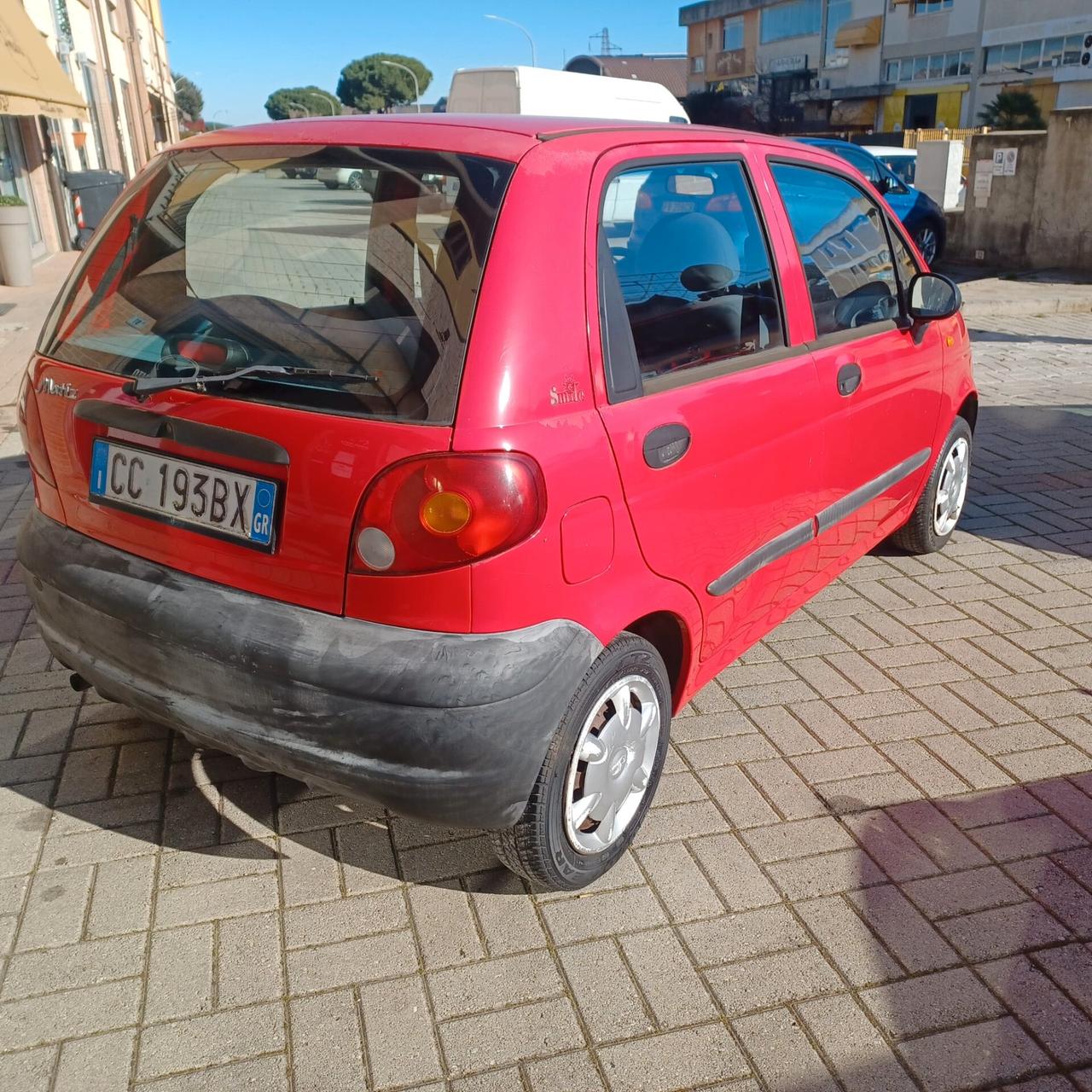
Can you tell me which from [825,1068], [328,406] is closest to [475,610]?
[328,406]

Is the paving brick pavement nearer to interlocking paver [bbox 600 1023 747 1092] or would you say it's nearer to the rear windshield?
interlocking paver [bbox 600 1023 747 1092]

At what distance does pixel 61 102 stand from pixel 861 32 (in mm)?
49447

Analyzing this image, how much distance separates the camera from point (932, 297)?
392cm

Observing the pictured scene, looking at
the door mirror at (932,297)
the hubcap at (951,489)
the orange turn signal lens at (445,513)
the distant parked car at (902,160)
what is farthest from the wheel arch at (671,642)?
the distant parked car at (902,160)

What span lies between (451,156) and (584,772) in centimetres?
147

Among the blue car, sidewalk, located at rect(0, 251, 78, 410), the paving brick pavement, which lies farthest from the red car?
the blue car

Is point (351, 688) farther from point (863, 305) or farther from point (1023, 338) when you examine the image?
point (1023, 338)

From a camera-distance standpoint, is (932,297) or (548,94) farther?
(548,94)

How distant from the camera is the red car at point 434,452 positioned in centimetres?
214

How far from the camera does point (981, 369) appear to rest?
29.9 ft

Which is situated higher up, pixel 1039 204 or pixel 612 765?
pixel 1039 204

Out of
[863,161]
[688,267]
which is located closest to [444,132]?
[688,267]

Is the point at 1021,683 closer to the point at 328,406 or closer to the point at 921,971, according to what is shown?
the point at 921,971

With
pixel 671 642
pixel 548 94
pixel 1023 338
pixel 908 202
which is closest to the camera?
pixel 671 642
